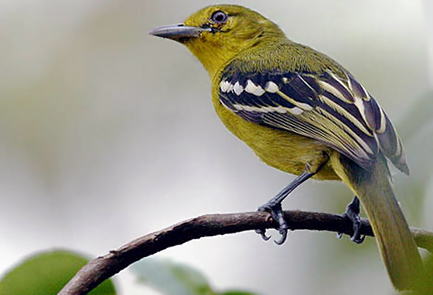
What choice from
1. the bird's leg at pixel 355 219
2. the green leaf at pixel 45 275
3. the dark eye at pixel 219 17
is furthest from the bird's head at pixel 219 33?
the green leaf at pixel 45 275

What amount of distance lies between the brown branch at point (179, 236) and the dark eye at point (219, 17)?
1707mm

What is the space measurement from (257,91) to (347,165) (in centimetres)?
67

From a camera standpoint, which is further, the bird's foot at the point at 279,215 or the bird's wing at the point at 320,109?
the bird's wing at the point at 320,109

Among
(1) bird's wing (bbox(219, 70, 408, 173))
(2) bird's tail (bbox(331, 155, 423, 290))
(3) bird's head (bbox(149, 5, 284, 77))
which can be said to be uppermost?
(3) bird's head (bbox(149, 5, 284, 77))

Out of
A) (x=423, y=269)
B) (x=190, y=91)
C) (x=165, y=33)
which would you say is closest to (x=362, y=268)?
(x=165, y=33)

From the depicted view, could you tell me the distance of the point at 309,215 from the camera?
89.8 inches

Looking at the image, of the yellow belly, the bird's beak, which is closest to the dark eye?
the bird's beak

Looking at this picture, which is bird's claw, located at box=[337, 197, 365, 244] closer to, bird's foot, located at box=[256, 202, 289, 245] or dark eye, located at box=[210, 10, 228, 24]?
bird's foot, located at box=[256, 202, 289, 245]

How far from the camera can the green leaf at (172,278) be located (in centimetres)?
174

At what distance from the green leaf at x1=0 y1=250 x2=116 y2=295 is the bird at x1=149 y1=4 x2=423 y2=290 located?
78 cm

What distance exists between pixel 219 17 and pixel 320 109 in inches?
51.0

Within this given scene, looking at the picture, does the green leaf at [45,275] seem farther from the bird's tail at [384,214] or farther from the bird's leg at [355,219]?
the bird's leg at [355,219]

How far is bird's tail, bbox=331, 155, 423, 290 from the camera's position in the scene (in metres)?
1.88

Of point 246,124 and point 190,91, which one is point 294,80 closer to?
point 246,124
